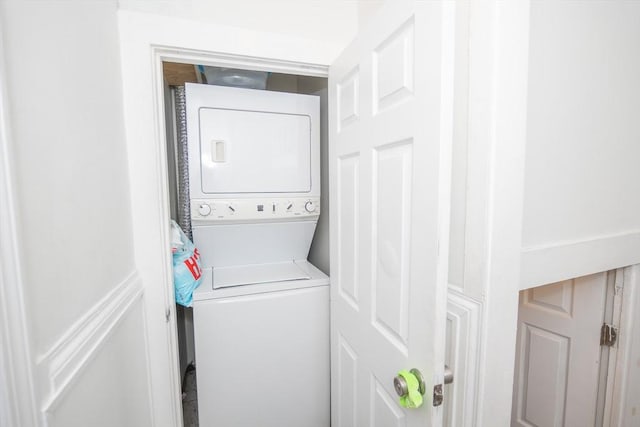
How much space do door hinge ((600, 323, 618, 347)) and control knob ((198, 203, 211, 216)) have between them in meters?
2.12

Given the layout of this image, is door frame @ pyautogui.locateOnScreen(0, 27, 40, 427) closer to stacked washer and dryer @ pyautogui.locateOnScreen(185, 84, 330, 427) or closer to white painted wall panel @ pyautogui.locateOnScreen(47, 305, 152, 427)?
white painted wall panel @ pyautogui.locateOnScreen(47, 305, 152, 427)

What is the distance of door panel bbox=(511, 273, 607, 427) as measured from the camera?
1.34 meters

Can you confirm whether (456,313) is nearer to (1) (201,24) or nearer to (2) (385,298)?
(2) (385,298)

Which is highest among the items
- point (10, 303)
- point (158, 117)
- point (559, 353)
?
point (158, 117)

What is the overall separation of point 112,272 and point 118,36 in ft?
3.00

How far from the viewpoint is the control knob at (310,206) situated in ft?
5.99

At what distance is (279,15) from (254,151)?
28.5 inches

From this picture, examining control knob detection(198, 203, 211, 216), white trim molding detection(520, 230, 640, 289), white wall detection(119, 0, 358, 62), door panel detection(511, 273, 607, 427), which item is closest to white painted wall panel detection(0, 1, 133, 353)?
white wall detection(119, 0, 358, 62)

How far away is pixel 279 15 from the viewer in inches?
50.7

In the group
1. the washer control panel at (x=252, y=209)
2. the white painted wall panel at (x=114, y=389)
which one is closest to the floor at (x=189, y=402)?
the white painted wall panel at (x=114, y=389)

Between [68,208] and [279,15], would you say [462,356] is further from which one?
[279,15]

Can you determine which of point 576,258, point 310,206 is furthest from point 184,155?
point 576,258

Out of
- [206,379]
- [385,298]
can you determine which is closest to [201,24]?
[385,298]

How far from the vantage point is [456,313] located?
2.87ft
